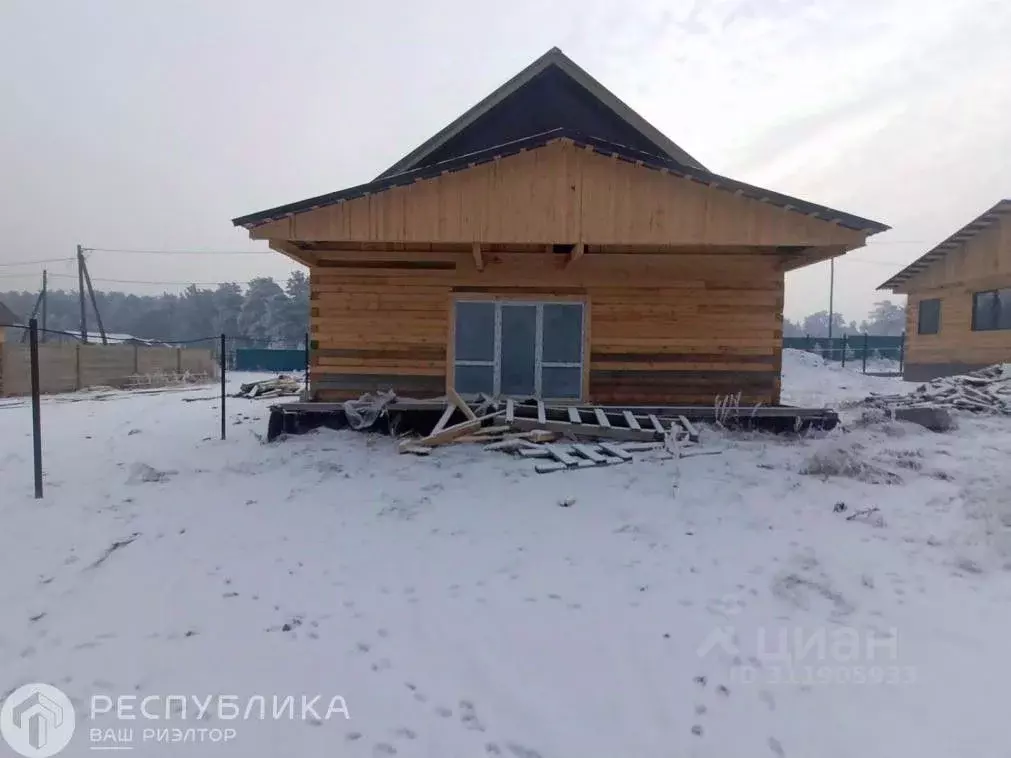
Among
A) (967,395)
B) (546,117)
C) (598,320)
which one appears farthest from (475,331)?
(967,395)

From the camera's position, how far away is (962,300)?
20281mm

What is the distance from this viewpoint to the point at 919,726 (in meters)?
2.62

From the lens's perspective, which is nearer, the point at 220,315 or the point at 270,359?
the point at 270,359

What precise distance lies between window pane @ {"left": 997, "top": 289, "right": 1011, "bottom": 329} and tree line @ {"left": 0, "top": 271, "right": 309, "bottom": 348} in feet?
149

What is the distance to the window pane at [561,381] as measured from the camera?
10.1 m

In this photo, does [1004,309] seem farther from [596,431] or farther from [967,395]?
[596,431]

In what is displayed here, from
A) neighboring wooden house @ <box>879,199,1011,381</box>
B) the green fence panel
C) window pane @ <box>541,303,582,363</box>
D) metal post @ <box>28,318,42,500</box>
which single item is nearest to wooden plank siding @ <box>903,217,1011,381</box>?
neighboring wooden house @ <box>879,199,1011,381</box>

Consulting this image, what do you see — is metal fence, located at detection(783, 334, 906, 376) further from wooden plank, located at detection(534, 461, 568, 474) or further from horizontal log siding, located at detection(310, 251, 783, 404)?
wooden plank, located at detection(534, 461, 568, 474)

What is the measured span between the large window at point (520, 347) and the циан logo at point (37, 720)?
24.5 ft

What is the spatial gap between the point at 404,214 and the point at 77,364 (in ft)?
72.2

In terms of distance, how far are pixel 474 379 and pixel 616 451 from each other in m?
→ 3.50

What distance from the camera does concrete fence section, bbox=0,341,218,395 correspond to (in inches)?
810

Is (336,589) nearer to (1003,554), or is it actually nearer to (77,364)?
(1003,554)

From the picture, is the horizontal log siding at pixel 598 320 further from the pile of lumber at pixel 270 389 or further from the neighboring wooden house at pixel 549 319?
the pile of lumber at pixel 270 389
